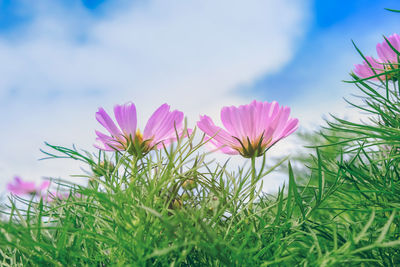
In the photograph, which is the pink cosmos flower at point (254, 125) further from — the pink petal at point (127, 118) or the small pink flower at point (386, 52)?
the small pink flower at point (386, 52)

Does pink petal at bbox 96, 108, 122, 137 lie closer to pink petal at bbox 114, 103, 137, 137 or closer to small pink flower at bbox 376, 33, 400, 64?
Result: pink petal at bbox 114, 103, 137, 137

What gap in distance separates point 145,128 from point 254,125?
0.42 ft

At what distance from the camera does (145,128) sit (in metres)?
0.45

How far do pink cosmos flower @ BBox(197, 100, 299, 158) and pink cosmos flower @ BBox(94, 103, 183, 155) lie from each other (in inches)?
1.4

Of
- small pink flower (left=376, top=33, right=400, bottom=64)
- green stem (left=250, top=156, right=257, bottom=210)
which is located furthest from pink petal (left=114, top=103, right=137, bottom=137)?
small pink flower (left=376, top=33, right=400, bottom=64)

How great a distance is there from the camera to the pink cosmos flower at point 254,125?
439 mm

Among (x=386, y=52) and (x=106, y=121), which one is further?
(x=386, y=52)

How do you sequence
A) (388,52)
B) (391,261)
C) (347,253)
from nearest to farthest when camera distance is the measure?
(347,253) → (391,261) → (388,52)

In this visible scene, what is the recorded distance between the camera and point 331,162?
61cm

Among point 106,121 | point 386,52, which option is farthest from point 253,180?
point 386,52

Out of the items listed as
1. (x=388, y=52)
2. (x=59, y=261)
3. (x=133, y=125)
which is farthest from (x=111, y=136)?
(x=388, y=52)

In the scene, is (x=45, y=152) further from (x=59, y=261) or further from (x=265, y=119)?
(x=265, y=119)

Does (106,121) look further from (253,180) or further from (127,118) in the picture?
(253,180)

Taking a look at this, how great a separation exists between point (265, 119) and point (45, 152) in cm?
27
